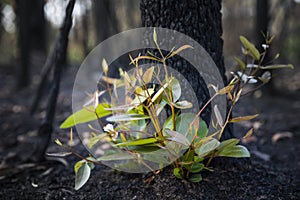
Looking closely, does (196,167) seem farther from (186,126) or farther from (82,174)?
(82,174)

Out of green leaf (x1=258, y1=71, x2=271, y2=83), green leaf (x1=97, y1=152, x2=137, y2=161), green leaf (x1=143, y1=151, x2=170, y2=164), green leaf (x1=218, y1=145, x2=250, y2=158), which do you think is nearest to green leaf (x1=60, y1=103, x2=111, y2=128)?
green leaf (x1=97, y1=152, x2=137, y2=161)

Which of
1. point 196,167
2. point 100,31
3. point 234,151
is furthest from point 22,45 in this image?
point 234,151

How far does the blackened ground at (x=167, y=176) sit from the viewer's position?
4.53 feet

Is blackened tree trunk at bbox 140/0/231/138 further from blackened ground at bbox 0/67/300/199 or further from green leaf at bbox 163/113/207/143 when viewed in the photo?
blackened ground at bbox 0/67/300/199

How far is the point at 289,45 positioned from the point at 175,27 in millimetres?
5558

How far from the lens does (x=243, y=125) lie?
9.17ft

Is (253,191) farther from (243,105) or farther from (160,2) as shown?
(243,105)

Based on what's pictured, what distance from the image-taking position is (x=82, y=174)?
133 centimetres

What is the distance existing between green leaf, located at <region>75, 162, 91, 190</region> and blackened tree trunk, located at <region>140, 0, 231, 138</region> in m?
0.55

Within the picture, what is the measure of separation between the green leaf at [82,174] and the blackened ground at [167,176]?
20 cm

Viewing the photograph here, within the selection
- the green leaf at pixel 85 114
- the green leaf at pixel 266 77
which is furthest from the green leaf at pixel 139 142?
the green leaf at pixel 266 77

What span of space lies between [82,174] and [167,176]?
36 cm

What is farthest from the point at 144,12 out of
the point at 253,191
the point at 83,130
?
the point at 83,130

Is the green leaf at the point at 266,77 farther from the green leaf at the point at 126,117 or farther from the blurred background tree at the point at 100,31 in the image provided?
the blurred background tree at the point at 100,31
